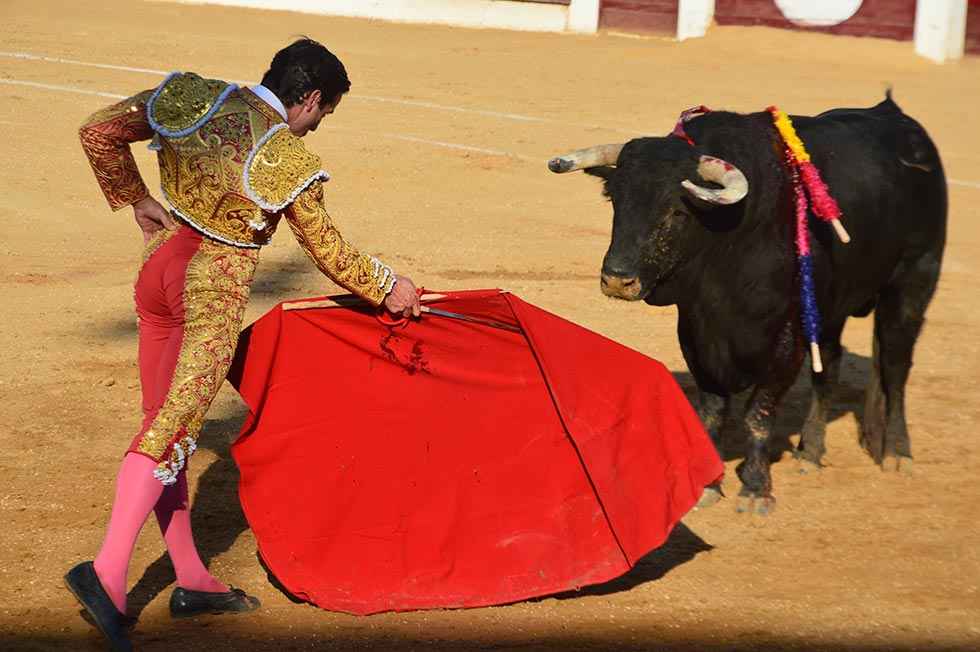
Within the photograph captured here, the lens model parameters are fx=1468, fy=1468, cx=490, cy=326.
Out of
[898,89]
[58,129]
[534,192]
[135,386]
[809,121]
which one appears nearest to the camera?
[809,121]

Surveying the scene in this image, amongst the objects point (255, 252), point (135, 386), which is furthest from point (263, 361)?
point (135, 386)

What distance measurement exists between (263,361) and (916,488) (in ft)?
7.85

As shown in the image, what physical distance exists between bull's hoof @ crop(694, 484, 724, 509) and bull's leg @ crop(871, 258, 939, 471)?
0.76m

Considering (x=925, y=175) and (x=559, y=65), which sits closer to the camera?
(x=925, y=175)

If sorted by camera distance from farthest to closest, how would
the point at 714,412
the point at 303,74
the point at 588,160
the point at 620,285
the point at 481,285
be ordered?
the point at 481,285 < the point at 714,412 < the point at 588,160 < the point at 620,285 < the point at 303,74

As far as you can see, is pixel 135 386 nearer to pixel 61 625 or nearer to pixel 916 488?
pixel 61 625

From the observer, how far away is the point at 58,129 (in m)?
11.0

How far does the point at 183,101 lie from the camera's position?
342 centimetres

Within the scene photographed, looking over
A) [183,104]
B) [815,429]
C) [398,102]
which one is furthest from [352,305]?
[398,102]

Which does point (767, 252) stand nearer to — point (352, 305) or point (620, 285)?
point (620, 285)

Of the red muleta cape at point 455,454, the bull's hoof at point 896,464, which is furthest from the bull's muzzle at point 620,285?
the bull's hoof at point 896,464

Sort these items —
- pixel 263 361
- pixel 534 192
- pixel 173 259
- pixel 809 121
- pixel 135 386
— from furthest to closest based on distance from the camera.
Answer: pixel 534 192 → pixel 135 386 → pixel 809 121 → pixel 263 361 → pixel 173 259

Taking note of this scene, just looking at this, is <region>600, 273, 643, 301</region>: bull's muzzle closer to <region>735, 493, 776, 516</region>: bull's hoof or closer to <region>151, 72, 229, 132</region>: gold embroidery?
<region>735, 493, 776, 516</region>: bull's hoof

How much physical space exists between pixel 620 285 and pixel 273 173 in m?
1.27
